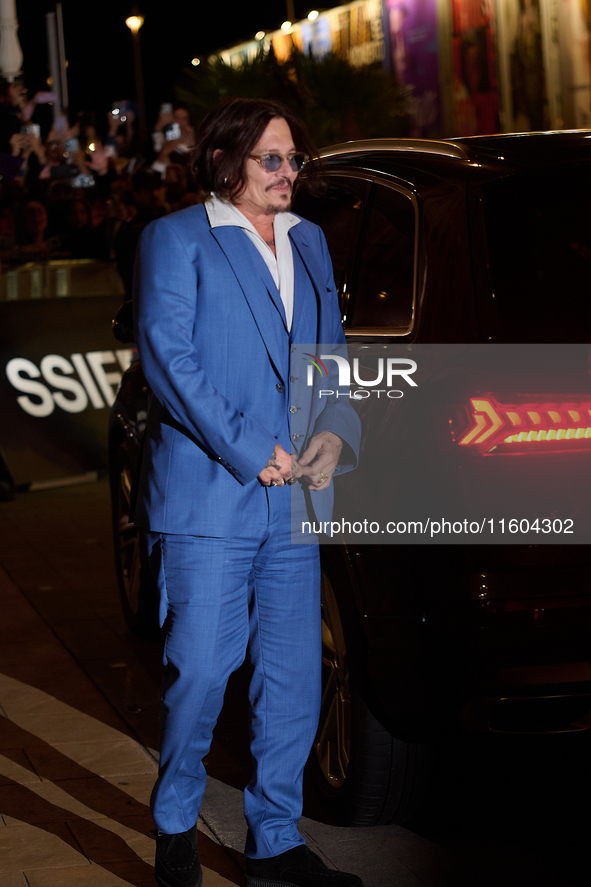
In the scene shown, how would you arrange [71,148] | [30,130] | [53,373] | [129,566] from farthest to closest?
1. [30,130]
2. [71,148]
3. [53,373]
4. [129,566]

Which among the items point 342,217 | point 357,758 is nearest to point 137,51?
point 342,217

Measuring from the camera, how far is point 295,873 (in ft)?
9.67

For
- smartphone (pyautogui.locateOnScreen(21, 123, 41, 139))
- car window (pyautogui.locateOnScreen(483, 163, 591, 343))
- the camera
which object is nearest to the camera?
car window (pyautogui.locateOnScreen(483, 163, 591, 343))

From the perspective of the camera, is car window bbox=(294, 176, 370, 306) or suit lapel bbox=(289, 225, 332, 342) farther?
car window bbox=(294, 176, 370, 306)

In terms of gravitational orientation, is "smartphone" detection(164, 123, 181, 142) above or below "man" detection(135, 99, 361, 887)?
above

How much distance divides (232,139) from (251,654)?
50.5 inches

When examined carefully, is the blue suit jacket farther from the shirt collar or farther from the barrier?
the barrier

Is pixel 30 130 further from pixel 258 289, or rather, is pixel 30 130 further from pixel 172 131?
pixel 258 289

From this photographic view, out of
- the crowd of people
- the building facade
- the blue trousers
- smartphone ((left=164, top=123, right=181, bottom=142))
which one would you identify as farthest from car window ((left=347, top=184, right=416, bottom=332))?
the building facade

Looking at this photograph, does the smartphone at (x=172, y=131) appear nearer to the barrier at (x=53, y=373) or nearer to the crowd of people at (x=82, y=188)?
the crowd of people at (x=82, y=188)

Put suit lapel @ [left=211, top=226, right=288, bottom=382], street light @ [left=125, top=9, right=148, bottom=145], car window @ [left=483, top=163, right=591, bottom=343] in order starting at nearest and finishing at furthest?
1. suit lapel @ [left=211, top=226, right=288, bottom=382]
2. car window @ [left=483, top=163, right=591, bottom=343]
3. street light @ [left=125, top=9, right=148, bottom=145]

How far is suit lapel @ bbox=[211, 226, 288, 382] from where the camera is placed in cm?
289

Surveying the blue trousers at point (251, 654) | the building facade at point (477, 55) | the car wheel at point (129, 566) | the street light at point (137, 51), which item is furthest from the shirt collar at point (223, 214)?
the street light at point (137, 51)

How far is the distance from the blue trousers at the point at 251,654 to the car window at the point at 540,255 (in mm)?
777
